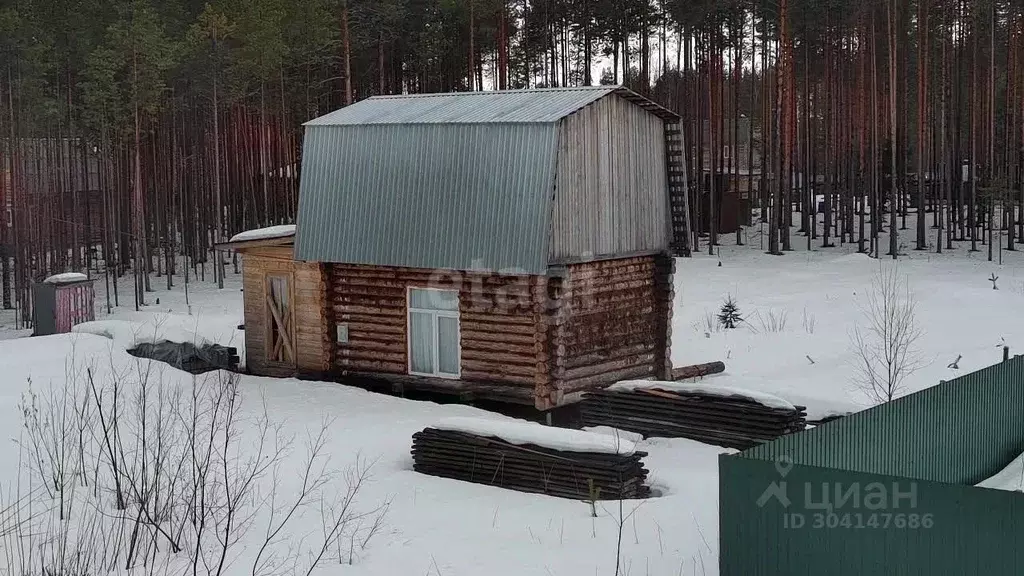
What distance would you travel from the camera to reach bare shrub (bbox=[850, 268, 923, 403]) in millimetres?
18222

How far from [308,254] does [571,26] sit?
32.8 meters

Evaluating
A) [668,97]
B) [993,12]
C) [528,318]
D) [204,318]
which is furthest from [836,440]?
[668,97]

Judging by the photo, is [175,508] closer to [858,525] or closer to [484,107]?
[858,525]

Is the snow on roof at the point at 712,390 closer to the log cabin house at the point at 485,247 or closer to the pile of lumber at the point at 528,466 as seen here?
the log cabin house at the point at 485,247

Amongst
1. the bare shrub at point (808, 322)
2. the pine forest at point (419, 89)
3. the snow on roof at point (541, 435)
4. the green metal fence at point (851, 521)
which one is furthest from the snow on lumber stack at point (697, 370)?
the pine forest at point (419, 89)

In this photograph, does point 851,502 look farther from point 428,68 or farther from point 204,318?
point 428,68

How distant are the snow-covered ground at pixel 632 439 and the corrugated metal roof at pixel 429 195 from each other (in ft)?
8.45

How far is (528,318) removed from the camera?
1766cm

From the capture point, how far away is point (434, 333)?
18.8 metres

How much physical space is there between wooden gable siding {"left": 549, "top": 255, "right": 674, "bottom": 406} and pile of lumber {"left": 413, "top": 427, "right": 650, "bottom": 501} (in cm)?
380

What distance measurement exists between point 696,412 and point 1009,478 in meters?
4.26

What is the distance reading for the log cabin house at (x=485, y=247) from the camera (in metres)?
17.5

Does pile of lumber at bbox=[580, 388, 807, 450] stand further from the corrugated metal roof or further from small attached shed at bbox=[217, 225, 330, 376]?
small attached shed at bbox=[217, 225, 330, 376]

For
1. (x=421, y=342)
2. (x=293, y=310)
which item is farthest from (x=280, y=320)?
(x=421, y=342)
